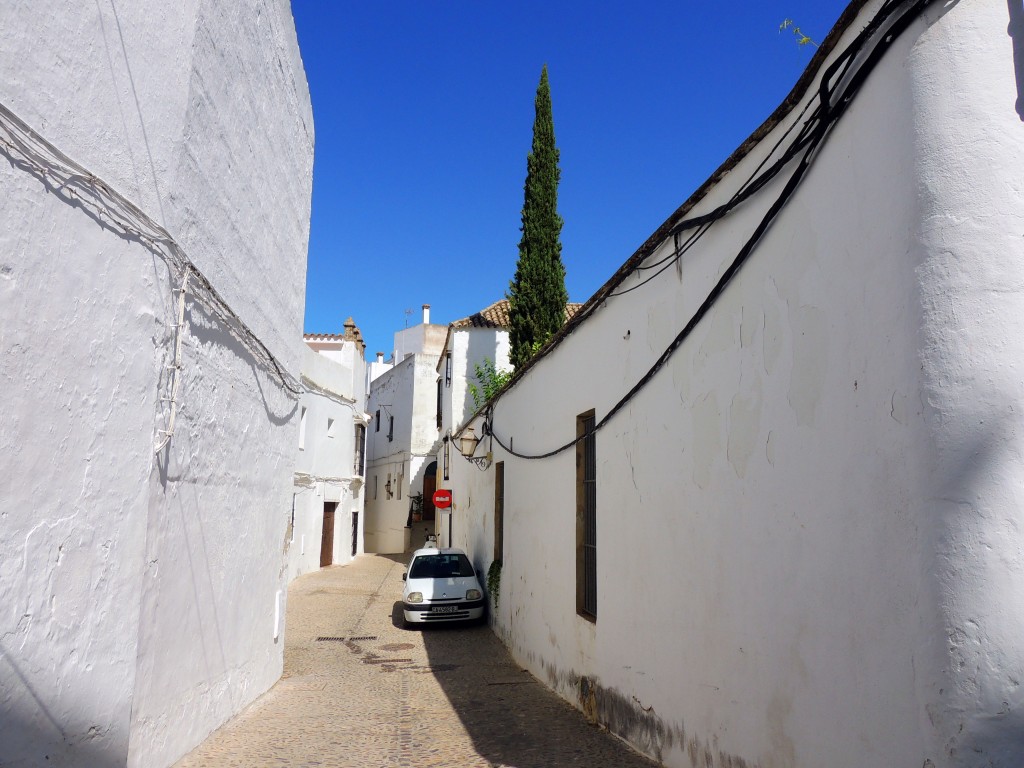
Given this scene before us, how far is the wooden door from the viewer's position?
2356cm

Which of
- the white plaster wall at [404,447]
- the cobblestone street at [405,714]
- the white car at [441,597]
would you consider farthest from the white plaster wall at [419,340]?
the cobblestone street at [405,714]

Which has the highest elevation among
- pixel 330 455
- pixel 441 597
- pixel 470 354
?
pixel 470 354

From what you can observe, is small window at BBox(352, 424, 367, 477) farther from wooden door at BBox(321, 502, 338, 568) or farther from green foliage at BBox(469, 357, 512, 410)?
green foliage at BBox(469, 357, 512, 410)

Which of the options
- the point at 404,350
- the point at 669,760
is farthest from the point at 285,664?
the point at 404,350

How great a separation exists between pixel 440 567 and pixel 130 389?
10155 millimetres

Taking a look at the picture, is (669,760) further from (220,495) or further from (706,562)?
(220,495)

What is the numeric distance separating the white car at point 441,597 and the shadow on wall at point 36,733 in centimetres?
902

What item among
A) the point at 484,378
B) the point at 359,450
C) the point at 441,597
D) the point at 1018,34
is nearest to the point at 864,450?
the point at 1018,34

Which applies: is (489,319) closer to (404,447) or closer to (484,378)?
(484,378)

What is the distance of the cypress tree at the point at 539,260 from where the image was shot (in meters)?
20.7

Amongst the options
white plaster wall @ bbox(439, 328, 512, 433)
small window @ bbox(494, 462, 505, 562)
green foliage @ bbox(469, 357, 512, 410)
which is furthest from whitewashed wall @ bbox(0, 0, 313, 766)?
white plaster wall @ bbox(439, 328, 512, 433)

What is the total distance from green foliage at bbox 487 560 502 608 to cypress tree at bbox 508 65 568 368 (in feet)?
29.9

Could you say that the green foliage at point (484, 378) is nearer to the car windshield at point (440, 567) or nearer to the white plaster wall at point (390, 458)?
the white plaster wall at point (390, 458)

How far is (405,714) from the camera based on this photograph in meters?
6.99
